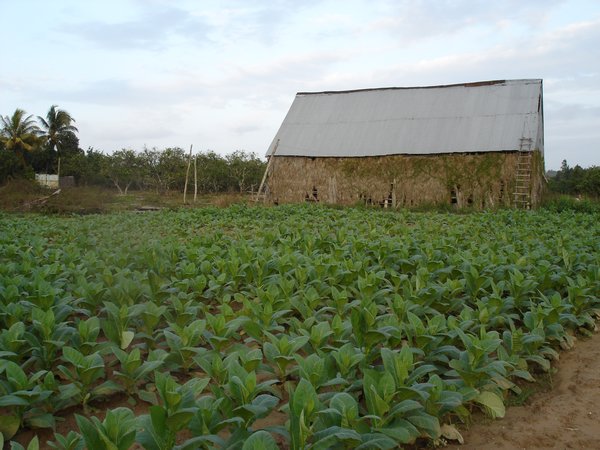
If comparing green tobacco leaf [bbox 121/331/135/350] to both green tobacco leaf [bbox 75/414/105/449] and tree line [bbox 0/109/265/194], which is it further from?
tree line [bbox 0/109/265/194]

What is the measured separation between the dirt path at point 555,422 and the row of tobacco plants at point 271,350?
15cm

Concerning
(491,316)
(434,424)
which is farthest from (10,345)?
(491,316)

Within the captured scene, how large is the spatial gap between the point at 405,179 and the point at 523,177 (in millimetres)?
4876

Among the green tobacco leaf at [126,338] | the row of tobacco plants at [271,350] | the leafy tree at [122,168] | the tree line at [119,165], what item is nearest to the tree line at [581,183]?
the tree line at [119,165]

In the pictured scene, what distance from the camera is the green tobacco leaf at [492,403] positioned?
143 inches

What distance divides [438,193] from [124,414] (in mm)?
21065

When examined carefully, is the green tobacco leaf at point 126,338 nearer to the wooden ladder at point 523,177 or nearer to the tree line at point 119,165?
the wooden ladder at point 523,177

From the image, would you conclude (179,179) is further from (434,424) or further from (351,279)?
(434,424)

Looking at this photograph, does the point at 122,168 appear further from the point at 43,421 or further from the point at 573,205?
the point at 43,421

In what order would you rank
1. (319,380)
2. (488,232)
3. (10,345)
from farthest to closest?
(488,232) → (10,345) → (319,380)

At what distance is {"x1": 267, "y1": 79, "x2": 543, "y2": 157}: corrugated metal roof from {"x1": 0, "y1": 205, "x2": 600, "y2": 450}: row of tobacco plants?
51.0 feet

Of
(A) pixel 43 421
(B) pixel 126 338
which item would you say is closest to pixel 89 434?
(A) pixel 43 421

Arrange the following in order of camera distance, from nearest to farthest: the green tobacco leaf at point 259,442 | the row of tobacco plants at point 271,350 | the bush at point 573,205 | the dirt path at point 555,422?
the green tobacco leaf at point 259,442, the row of tobacco plants at point 271,350, the dirt path at point 555,422, the bush at point 573,205

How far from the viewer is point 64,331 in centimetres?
412
